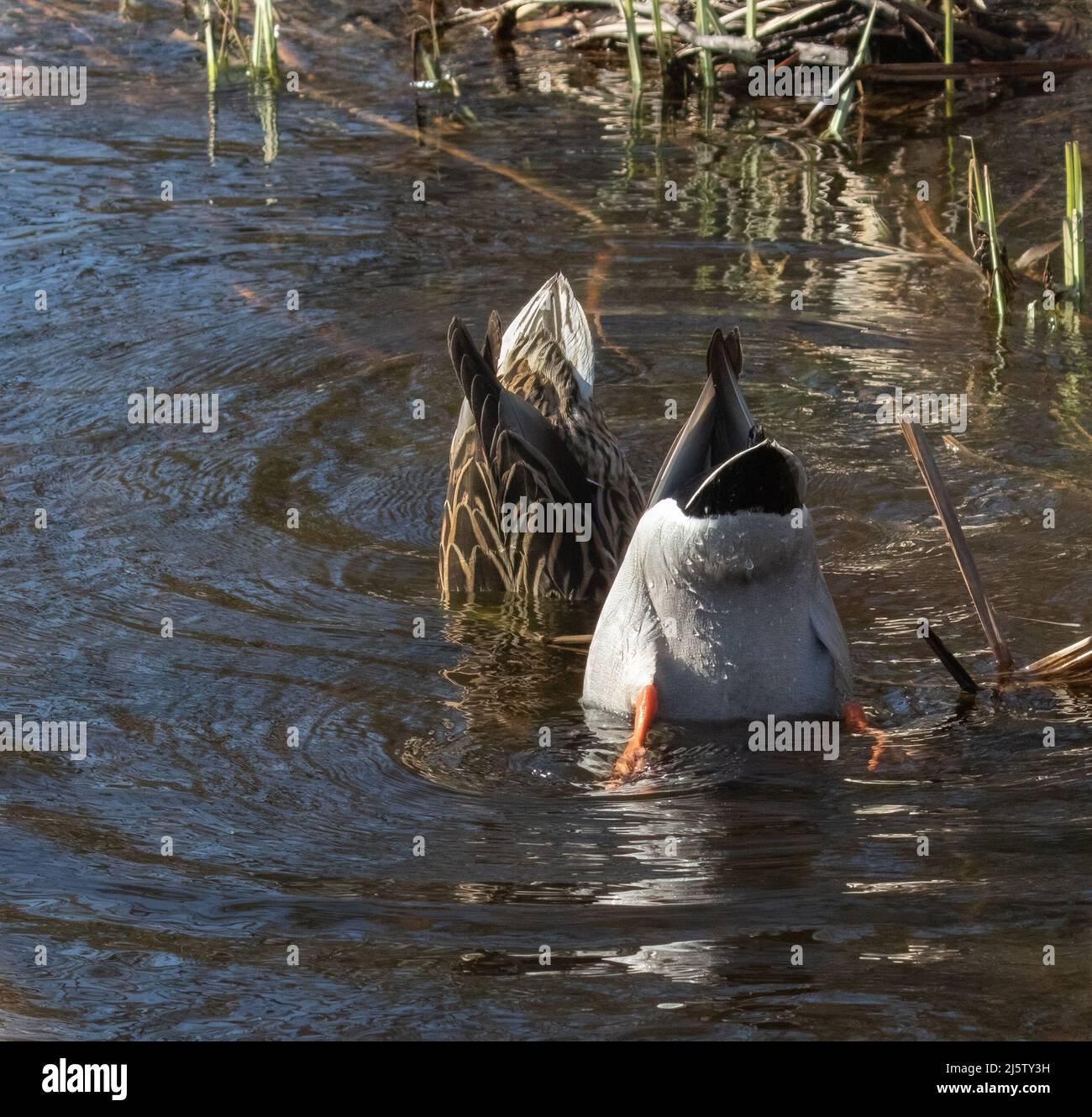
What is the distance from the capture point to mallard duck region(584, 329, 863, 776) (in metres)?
4.40

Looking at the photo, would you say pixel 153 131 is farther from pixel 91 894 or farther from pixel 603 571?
pixel 91 894

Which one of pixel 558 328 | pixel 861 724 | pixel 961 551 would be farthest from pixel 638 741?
pixel 558 328

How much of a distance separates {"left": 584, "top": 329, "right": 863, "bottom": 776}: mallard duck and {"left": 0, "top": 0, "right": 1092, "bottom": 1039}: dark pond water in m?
0.13

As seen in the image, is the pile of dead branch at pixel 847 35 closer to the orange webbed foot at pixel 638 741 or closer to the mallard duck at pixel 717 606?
the mallard duck at pixel 717 606

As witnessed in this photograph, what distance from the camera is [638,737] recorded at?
4484mm

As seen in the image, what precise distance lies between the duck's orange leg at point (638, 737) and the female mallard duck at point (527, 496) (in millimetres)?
1191

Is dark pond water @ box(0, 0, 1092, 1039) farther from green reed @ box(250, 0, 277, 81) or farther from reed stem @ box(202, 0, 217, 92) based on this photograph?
green reed @ box(250, 0, 277, 81)

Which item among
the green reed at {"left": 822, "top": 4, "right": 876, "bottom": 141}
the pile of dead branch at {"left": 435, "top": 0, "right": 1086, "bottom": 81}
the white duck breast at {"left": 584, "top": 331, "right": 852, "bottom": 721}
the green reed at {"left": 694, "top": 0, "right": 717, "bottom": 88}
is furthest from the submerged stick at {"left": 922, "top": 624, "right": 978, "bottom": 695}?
the green reed at {"left": 694, "top": 0, "right": 717, "bottom": 88}

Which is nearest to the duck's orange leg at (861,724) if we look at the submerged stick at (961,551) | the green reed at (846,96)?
the submerged stick at (961,551)

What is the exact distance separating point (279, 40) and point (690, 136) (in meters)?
3.76

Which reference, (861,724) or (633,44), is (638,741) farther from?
(633,44)

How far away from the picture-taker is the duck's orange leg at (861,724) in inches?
176

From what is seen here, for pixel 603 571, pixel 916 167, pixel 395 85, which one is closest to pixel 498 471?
pixel 603 571

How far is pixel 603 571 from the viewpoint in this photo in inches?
227
